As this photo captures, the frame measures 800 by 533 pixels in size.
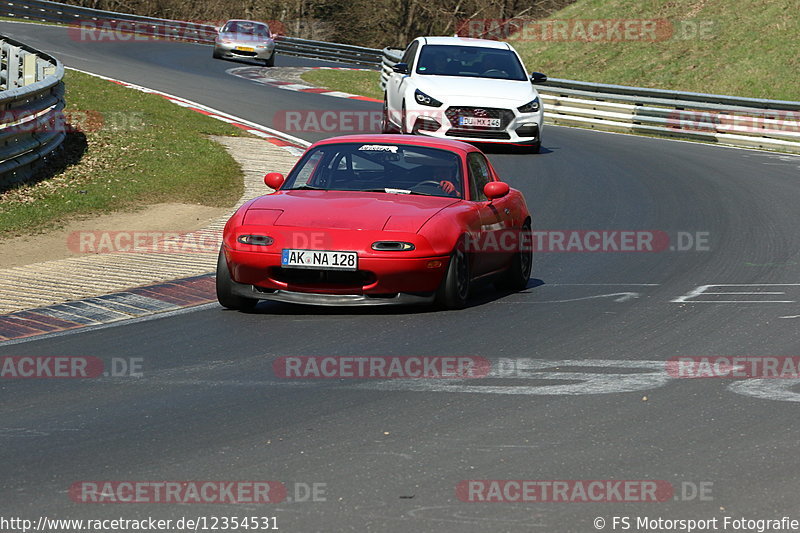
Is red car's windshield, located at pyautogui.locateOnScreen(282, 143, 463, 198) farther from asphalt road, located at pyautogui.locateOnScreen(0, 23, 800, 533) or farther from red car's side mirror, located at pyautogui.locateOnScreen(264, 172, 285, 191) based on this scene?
asphalt road, located at pyautogui.locateOnScreen(0, 23, 800, 533)

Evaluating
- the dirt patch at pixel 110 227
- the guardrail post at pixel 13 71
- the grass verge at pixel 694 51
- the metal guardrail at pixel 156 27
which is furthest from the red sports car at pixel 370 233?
the metal guardrail at pixel 156 27

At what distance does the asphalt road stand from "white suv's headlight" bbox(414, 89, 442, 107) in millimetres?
8571

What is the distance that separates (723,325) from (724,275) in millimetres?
2705

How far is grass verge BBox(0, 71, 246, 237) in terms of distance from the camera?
48.5ft

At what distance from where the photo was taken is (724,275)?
11688mm

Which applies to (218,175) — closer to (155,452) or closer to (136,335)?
(136,335)

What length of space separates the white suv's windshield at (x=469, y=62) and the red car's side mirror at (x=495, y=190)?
35.8ft

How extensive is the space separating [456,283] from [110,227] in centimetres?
579

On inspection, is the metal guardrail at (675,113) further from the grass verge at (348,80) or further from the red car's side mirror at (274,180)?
the red car's side mirror at (274,180)

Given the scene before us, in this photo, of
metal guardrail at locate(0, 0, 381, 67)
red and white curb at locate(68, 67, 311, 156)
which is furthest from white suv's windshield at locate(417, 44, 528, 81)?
metal guardrail at locate(0, 0, 381, 67)

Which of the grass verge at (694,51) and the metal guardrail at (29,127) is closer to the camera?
the metal guardrail at (29,127)

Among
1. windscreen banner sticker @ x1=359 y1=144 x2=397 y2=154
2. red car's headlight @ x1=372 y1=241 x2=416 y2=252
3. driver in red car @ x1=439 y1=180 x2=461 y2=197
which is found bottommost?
red car's headlight @ x1=372 y1=241 x2=416 y2=252

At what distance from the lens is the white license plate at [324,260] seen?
29.8 feet

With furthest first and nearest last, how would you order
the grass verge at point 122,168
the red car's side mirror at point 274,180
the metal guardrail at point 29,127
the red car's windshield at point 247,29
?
the red car's windshield at point 247,29, the metal guardrail at point 29,127, the grass verge at point 122,168, the red car's side mirror at point 274,180
